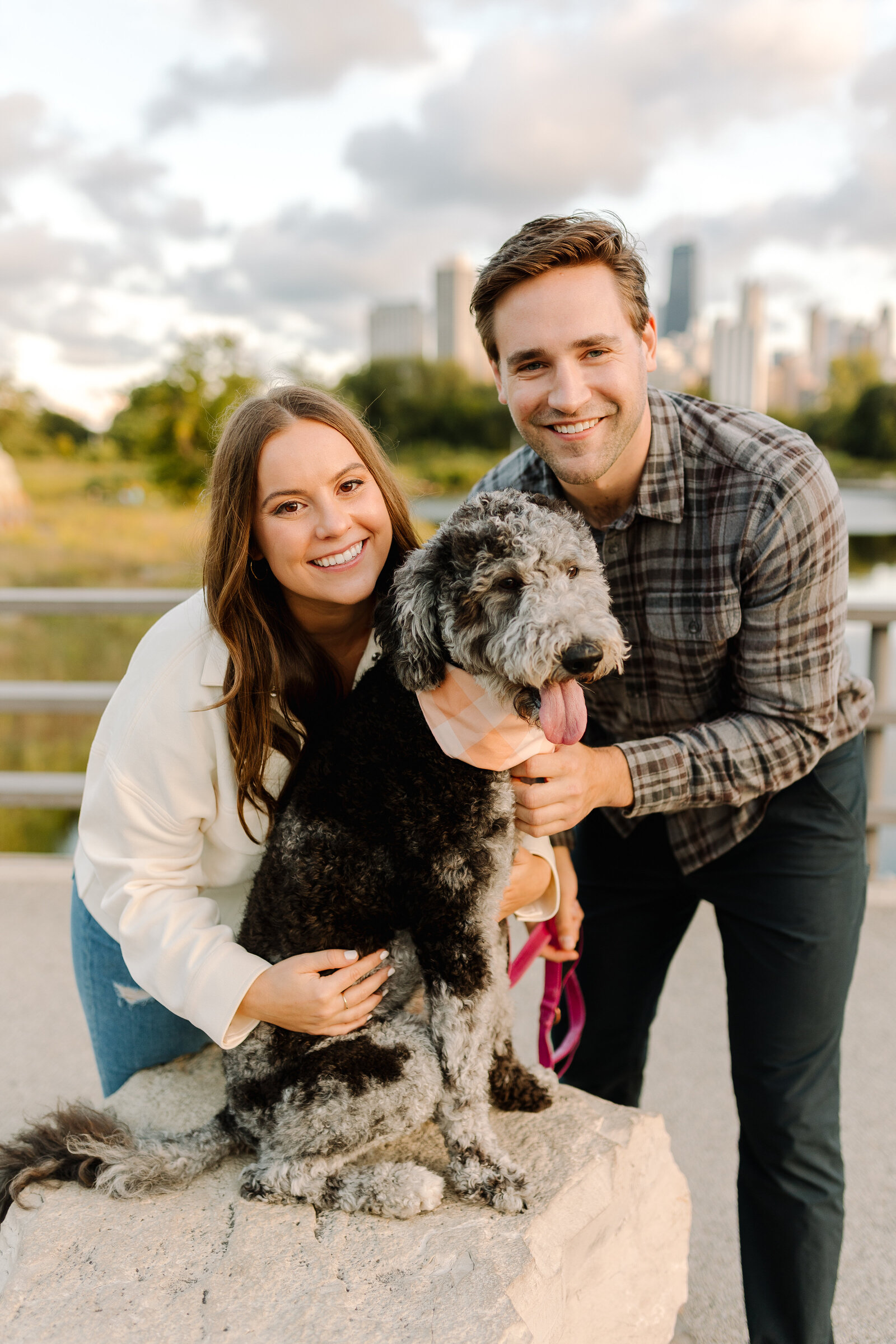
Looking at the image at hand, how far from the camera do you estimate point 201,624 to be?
73.6 inches

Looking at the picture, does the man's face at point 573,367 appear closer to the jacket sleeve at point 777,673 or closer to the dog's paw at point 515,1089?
the jacket sleeve at point 777,673

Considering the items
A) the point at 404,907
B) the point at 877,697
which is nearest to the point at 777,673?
the point at 404,907

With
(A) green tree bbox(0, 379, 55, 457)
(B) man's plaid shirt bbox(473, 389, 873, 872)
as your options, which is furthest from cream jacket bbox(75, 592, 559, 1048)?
(A) green tree bbox(0, 379, 55, 457)

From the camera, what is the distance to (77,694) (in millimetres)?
4113

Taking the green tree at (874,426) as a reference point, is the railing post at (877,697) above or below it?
below

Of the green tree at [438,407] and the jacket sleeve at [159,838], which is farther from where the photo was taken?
the green tree at [438,407]

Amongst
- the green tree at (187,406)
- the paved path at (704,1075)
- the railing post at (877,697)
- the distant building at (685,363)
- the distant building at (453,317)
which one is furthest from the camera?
the distant building at (453,317)

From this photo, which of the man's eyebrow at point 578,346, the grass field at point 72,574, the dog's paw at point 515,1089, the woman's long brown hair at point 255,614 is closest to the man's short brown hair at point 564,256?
the man's eyebrow at point 578,346

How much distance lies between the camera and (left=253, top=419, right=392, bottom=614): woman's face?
5.91 feet

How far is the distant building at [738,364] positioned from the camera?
2733 centimetres

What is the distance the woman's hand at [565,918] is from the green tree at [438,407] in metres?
33.5

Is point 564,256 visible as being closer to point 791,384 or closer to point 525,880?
point 525,880

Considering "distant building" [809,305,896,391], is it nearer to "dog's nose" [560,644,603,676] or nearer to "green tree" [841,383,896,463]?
"green tree" [841,383,896,463]

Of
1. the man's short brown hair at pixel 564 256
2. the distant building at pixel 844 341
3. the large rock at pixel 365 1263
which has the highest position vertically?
the distant building at pixel 844 341
